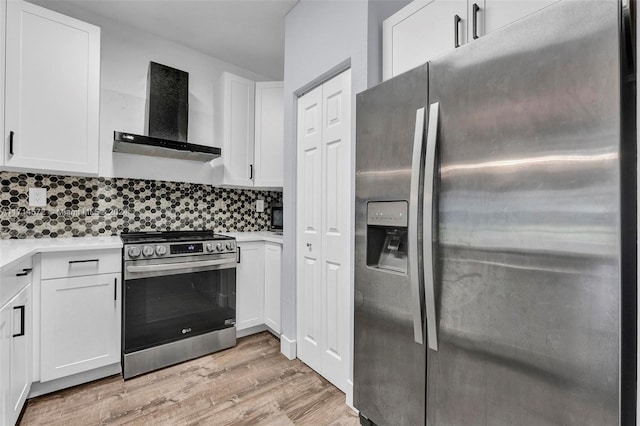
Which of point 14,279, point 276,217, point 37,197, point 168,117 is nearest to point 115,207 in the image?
→ point 37,197

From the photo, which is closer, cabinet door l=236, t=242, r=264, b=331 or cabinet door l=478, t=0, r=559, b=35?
cabinet door l=478, t=0, r=559, b=35

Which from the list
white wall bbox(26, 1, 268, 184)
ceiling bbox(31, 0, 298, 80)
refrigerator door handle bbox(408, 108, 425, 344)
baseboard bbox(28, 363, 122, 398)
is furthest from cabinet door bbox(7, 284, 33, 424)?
ceiling bbox(31, 0, 298, 80)

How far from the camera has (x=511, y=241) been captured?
0.92 metres

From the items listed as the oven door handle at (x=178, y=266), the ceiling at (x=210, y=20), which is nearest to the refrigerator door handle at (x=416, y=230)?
the oven door handle at (x=178, y=266)

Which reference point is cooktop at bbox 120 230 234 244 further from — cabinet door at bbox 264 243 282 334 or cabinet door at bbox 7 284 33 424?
cabinet door at bbox 7 284 33 424

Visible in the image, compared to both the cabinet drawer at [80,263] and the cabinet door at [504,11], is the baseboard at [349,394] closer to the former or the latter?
the cabinet drawer at [80,263]

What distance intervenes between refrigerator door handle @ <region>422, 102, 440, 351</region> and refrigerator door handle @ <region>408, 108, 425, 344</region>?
0.03 meters

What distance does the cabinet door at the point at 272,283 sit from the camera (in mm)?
2744

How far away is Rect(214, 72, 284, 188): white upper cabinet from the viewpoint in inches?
116

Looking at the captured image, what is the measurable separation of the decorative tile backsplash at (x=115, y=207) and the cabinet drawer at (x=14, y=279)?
780 mm

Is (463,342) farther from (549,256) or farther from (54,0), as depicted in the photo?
(54,0)

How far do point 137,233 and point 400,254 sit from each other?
2.37 m

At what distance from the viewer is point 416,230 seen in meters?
1.16

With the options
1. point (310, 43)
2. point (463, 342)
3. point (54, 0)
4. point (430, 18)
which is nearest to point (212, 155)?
point (310, 43)
